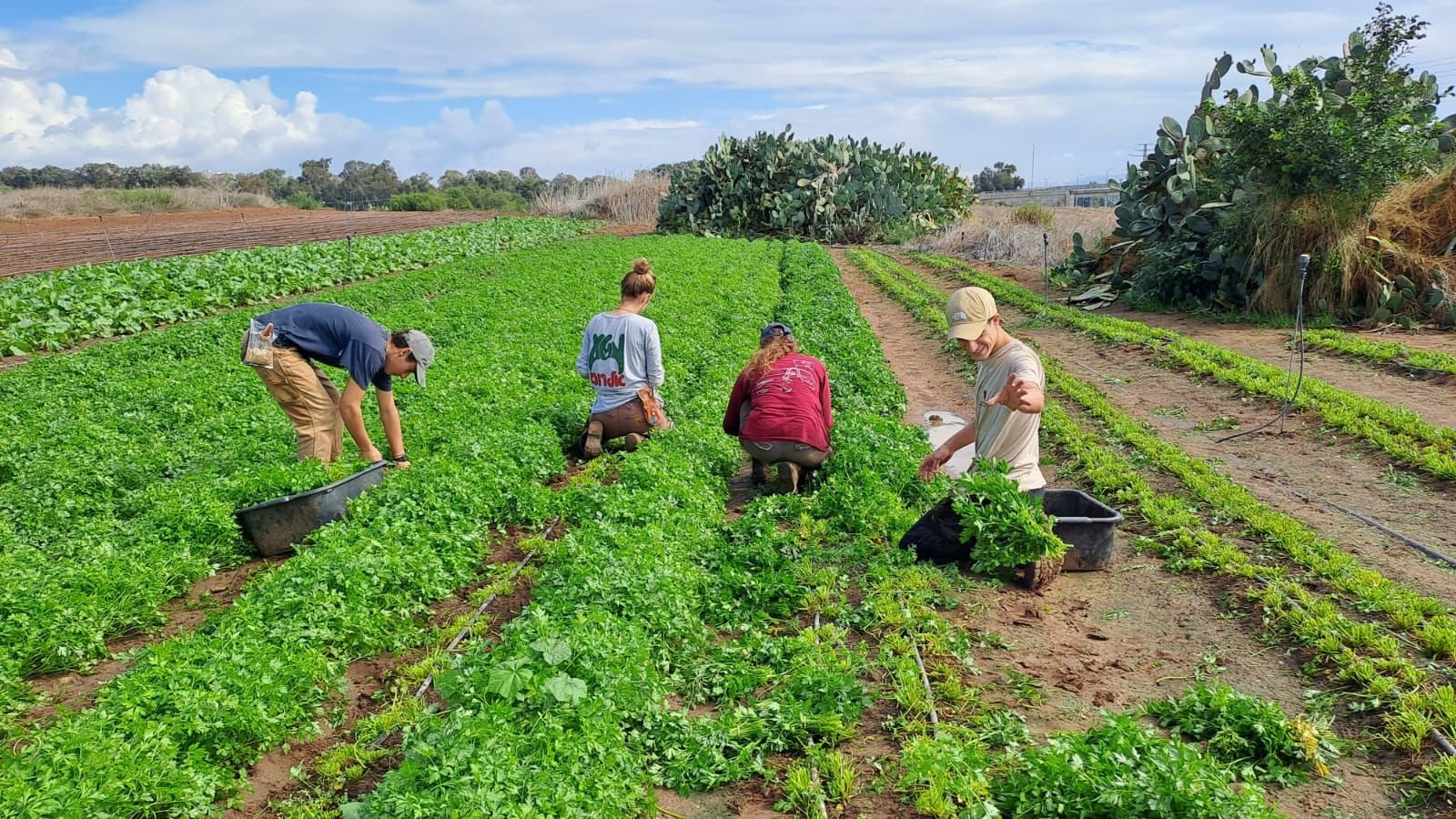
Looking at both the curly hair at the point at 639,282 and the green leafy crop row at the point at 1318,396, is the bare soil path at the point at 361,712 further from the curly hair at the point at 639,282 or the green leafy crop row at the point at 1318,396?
the green leafy crop row at the point at 1318,396

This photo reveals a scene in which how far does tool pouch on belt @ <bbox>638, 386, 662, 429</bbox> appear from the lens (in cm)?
906

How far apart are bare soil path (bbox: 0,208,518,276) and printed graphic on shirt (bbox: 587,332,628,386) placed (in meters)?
19.7

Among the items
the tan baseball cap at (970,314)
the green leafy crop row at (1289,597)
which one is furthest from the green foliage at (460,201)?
the tan baseball cap at (970,314)

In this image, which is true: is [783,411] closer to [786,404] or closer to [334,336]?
[786,404]

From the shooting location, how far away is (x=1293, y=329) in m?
15.5

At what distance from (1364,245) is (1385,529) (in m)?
11.0

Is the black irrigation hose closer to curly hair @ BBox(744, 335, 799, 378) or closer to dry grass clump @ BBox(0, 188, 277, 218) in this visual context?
curly hair @ BBox(744, 335, 799, 378)

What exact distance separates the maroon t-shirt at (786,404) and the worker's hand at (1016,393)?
2.33 metres

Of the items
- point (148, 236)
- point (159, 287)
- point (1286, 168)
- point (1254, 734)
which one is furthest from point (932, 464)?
point (148, 236)

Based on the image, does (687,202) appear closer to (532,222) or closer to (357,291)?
(532,222)

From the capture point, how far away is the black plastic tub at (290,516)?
22.5 ft

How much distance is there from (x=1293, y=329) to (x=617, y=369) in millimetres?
12451

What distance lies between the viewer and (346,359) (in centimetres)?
718

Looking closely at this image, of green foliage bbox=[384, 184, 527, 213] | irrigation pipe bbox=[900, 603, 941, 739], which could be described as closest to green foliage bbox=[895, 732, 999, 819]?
irrigation pipe bbox=[900, 603, 941, 739]
